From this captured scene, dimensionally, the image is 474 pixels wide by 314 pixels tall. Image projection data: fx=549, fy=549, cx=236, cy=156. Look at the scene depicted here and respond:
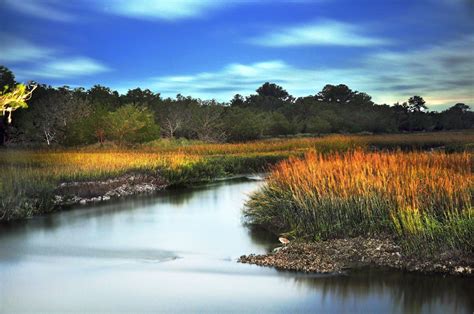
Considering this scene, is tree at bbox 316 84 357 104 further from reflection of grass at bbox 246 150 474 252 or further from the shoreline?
reflection of grass at bbox 246 150 474 252

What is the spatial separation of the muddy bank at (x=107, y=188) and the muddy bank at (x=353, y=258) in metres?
11.2

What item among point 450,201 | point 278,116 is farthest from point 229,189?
point 278,116

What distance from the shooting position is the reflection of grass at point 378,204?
424 inches

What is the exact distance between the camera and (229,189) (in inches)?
1030

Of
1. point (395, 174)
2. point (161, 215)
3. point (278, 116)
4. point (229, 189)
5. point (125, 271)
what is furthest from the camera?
point (278, 116)

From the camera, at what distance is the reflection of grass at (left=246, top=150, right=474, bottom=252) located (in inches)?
424

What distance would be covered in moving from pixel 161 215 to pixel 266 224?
517cm

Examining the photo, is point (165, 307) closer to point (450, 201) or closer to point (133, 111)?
point (450, 201)

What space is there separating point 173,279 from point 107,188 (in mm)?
13554

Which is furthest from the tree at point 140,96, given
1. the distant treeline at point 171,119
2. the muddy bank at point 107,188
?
the muddy bank at point 107,188

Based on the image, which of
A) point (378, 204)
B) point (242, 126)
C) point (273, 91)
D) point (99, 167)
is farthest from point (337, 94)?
point (378, 204)

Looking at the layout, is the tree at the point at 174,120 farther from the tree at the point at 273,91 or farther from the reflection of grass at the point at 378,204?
the tree at the point at 273,91

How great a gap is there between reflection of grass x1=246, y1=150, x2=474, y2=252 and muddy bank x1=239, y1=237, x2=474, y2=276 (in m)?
0.31

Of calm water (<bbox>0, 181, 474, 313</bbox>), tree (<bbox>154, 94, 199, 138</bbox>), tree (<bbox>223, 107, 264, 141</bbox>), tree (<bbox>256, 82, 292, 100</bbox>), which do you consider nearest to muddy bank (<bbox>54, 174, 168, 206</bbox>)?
calm water (<bbox>0, 181, 474, 313</bbox>)
